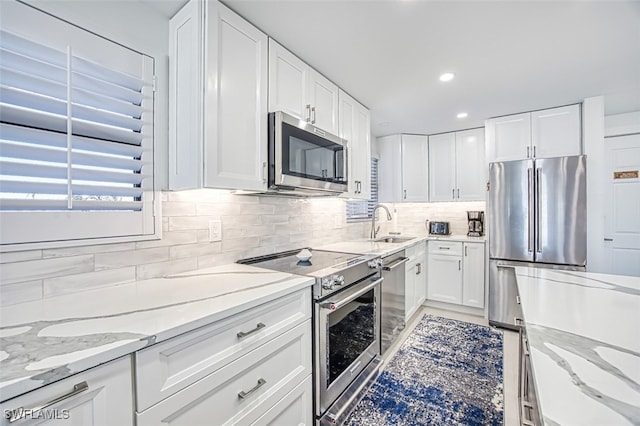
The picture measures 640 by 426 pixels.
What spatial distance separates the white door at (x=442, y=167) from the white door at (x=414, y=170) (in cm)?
8

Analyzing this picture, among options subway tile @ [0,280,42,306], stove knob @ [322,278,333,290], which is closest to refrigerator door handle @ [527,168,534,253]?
stove knob @ [322,278,333,290]

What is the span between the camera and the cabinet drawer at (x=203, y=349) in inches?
31.9

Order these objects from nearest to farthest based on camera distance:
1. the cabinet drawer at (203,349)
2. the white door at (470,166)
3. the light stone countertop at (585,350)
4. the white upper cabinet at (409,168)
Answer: the light stone countertop at (585,350) → the cabinet drawer at (203,349) → the white door at (470,166) → the white upper cabinet at (409,168)

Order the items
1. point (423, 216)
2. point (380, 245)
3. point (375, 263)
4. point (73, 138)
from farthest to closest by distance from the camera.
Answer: point (423, 216), point (380, 245), point (375, 263), point (73, 138)

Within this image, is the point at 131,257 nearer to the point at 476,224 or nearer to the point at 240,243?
the point at 240,243

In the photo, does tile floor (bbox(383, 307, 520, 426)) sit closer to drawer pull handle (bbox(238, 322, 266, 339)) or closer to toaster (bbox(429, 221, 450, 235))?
toaster (bbox(429, 221, 450, 235))

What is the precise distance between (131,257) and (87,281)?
0.64 ft

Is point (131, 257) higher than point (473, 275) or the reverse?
higher

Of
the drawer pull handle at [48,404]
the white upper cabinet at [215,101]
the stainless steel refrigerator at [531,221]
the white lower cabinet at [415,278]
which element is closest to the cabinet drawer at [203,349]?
the drawer pull handle at [48,404]

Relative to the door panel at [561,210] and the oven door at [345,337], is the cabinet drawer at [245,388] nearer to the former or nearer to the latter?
the oven door at [345,337]

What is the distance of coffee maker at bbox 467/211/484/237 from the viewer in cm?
361

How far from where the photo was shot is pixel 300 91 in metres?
1.92

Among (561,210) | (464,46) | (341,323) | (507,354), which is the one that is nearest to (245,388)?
(341,323)

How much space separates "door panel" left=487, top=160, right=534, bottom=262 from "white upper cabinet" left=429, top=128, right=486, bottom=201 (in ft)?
1.46
